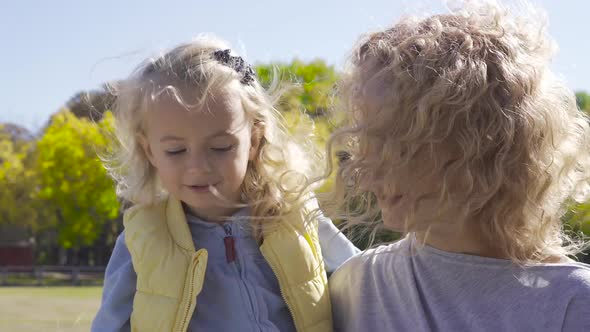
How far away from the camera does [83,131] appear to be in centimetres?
3353

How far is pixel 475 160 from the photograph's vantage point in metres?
1.89

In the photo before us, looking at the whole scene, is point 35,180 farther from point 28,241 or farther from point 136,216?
point 136,216

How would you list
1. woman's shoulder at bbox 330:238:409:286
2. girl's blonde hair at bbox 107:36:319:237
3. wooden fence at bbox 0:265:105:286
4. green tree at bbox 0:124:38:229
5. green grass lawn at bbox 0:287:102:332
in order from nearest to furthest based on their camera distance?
woman's shoulder at bbox 330:238:409:286
girl's blonde hair at bbox 107:36:319:237
green grass lawn at bbox 0:287:102:332
wooden fence at bbox 0:265:105:286
green tree at bbox 0:124:38:229

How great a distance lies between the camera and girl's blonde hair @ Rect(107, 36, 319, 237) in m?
2.80

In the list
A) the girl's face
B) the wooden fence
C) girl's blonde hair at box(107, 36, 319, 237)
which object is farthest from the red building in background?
the girl's face

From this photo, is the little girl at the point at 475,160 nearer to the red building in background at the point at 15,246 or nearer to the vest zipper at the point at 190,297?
the vest zipper at the point at 190,297

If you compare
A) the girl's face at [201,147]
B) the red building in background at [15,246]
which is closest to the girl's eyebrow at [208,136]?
the girl's face at [201,147]

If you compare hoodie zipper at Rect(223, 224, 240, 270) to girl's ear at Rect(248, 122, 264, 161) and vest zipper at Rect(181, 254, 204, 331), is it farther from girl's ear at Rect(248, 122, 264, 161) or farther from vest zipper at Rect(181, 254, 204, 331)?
girl's ear at Rect(248, 122, 264, 161)

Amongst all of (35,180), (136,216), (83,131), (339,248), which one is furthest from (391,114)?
(35,180)

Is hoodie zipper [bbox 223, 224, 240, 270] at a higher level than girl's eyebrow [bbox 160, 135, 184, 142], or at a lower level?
lower

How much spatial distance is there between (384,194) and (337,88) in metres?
0.34

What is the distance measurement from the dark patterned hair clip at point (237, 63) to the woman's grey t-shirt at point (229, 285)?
1.61 feet

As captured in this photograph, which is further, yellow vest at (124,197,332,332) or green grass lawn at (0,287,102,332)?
green grass lawn at (0,287,102,332)

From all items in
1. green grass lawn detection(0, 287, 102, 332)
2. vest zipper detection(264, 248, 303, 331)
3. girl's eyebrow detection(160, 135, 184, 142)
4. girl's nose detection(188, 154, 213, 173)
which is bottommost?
→ green grass lawn detection(0, 287, 102, 332)
